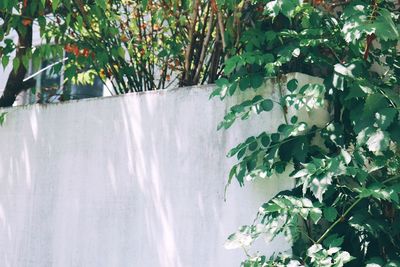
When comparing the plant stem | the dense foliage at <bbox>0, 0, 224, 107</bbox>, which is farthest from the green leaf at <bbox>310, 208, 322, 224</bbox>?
the dense foliage at <bbox>0, 0, 224, 107</bbox>

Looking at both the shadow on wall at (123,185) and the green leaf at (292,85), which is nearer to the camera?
the green leaf at (292,85)

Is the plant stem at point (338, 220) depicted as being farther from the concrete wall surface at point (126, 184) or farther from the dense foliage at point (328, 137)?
the concrete wall surface at point (126, 184)

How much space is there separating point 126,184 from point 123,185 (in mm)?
28

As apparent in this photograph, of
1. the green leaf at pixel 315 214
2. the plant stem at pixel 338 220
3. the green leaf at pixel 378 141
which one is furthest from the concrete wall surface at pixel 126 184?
the green leaf at pixel 378 141

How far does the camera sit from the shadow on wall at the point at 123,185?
12.8 feet

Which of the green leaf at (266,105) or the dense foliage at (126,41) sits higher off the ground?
the dense foliage at (126,41)

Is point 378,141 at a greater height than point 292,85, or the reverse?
point 292,85

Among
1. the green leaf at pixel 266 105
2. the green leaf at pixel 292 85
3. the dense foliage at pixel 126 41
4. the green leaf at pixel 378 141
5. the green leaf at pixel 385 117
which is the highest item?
the dense foliage at pixel 126 41

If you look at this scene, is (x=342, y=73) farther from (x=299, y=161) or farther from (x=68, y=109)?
(x=68, y=109)

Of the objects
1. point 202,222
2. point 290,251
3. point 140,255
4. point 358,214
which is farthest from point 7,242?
point 358,214

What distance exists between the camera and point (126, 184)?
4.41 metres

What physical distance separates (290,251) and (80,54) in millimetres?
2513

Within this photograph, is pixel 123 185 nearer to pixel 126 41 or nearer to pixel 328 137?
pixel 126 41

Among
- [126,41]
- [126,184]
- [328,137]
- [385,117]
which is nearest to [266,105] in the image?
[328,137]
